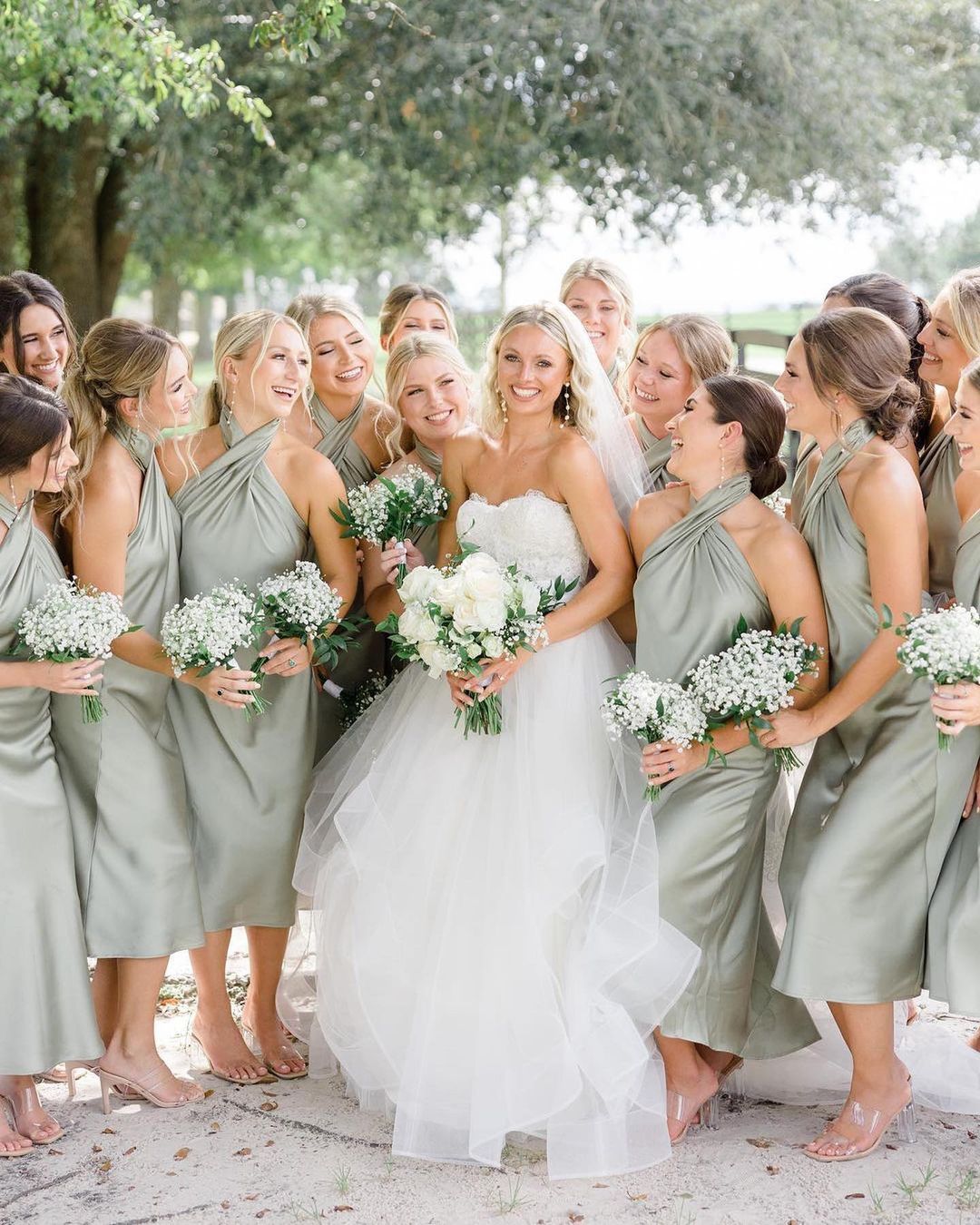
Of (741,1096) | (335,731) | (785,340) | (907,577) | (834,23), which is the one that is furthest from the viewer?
(834,23)

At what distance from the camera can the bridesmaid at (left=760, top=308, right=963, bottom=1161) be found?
4.36 metres

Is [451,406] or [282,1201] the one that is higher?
[451,406]

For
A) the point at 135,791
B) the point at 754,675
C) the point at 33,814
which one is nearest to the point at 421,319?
the point at 135,791

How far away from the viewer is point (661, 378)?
17.6 ft

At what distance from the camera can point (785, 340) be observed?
386 inches

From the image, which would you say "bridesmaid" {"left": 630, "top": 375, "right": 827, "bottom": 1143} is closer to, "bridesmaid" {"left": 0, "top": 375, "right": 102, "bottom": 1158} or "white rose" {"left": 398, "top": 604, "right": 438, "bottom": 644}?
"white rose" {"left": 398, "top": 604, "right": 438, "bottom": 644}

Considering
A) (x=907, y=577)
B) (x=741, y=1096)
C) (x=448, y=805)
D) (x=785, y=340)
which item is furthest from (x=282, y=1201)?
(x=785, y=340)

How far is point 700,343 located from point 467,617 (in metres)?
1.63

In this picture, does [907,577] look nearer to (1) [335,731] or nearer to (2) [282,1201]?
(1) [335,731]

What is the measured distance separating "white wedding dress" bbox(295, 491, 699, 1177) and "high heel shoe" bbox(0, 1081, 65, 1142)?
98cm

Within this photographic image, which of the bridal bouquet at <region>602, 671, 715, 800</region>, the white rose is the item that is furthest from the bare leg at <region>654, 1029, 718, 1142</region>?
the white rose

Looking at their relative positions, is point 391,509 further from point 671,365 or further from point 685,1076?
point 685,1076

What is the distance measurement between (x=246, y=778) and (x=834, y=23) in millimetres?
9752

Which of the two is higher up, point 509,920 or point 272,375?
point 272,375
